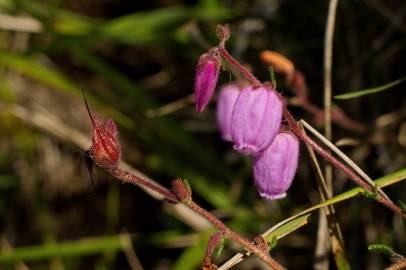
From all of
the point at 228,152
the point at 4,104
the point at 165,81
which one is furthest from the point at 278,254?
the point at 4,104

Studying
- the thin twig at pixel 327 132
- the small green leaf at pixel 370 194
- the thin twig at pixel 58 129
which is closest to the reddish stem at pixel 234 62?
the small green leaf at pixel 370 194

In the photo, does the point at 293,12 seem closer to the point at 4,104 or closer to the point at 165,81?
the point at 165,81

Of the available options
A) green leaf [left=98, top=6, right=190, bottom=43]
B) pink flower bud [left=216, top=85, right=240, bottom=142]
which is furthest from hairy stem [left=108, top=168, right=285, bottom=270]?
green leaf [left=98, top=6, right=190, bottom=43]

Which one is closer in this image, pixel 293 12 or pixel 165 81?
pixel 293 12

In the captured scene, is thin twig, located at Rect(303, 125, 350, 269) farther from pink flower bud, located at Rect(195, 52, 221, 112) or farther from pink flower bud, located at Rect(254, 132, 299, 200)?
pink flower bud, located at Rect(195, 52, 221, 112)

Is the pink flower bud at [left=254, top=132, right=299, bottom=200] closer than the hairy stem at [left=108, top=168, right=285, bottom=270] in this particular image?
No

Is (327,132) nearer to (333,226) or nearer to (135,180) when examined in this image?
(333,226)

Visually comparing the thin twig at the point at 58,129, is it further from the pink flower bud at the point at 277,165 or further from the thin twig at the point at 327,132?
the pink flower bud at the point at 277,165

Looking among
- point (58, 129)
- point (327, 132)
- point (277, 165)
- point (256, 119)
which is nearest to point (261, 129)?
point (256, 119)
